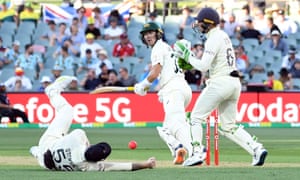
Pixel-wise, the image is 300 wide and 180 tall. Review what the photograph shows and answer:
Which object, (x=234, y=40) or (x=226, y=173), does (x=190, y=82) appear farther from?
(x=226, y=173)

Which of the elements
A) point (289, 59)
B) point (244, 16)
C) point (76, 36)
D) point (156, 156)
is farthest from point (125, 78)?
point (156, 156)

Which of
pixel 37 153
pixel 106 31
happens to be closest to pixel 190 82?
pixel 106 31

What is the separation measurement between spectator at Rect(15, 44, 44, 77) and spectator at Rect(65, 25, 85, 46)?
119cm

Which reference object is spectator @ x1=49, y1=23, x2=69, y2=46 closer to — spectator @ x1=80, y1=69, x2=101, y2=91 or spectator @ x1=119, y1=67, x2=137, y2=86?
spectator @ x1=80, y1=69, x2=101, y2=91

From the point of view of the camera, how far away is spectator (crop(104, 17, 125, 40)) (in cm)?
2819

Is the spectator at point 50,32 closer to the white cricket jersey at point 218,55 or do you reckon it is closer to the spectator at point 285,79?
the spectator at point 285,79

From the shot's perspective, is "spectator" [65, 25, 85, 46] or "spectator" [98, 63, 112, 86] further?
"spectator" [65, 25, 85, 46]

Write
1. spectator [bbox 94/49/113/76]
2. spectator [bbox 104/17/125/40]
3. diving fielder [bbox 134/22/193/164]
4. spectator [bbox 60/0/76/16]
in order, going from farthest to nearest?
1. spectator [bbox 60/0/76/16]
2. spectator [bbox 104/17/125/40]
3. spectator [bbox 94/49/113/76]
4. diving fielder [bbox 134/22/193/164]

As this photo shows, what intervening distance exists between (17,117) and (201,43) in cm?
521

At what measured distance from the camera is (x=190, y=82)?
26.4m

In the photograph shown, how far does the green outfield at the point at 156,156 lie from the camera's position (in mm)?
11547

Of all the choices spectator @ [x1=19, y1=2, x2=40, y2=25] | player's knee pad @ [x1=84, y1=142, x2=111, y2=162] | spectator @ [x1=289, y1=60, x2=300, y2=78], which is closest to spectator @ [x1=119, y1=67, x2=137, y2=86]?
spectator @ [x1=19, y1=2, x2=40, y2=25]

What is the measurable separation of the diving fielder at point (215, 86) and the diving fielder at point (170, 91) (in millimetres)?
582

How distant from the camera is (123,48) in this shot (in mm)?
27672
